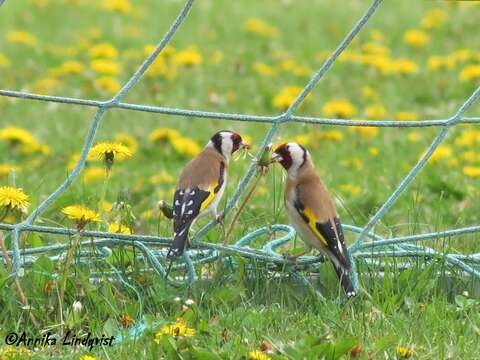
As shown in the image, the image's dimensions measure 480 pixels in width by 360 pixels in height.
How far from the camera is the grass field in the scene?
4.09 m

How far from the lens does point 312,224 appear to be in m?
4.61

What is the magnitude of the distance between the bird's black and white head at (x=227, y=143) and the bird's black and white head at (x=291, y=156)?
221 mm

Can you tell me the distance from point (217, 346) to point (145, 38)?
776 cm

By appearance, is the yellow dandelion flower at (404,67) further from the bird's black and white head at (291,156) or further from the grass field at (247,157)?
the bird's black and white head at (291,156)

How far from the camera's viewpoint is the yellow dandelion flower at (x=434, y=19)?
11469 mm

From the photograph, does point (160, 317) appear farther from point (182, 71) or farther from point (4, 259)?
point (182, 71)

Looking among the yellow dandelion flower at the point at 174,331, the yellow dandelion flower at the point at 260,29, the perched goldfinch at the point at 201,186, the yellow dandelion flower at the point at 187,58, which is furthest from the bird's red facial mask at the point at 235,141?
the yellow dandelion flower at the point at 260,29

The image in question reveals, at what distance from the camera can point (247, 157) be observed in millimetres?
7574

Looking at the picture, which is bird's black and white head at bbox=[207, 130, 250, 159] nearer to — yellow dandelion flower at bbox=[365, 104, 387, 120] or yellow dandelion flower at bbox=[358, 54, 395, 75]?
yellow dandelion flower at bbox=[365, 104, 387, 120]

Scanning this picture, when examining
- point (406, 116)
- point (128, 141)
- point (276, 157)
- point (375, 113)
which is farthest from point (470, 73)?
point (276, 157)

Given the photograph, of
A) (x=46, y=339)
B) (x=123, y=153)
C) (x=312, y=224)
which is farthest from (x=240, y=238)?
(x=46, y=339)

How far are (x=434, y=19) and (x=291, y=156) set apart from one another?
7.06m

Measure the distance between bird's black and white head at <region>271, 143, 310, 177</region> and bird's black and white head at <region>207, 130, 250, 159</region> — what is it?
221 millimetres

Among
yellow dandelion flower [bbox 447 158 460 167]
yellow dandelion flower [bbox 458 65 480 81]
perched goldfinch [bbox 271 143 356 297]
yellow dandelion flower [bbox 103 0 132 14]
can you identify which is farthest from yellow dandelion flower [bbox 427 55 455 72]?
perched goldfinch [bbox 271 143 356 297]
